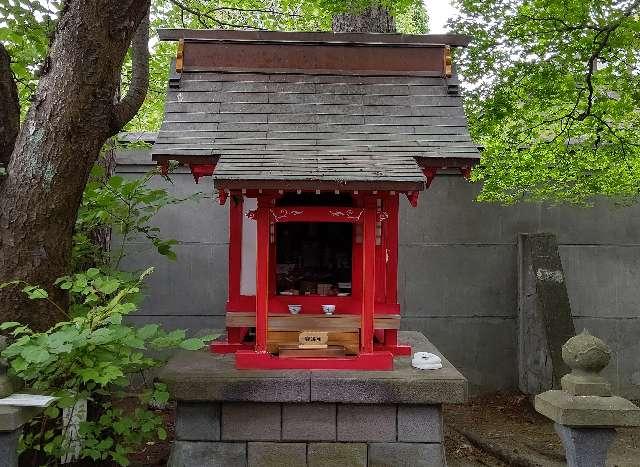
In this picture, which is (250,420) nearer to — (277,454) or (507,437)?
(277,454)

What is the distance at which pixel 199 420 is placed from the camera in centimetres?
555

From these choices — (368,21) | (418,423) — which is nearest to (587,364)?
(418,423)

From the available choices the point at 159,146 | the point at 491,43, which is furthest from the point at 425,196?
the point at 159,146

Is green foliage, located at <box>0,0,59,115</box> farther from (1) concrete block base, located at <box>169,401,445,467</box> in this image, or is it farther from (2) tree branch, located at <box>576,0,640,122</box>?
(2) tree branch, located at <box>576,0,640,122</box>

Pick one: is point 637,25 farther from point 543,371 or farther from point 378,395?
point 378,395

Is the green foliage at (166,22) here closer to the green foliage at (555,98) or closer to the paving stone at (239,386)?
the green foliage at (555,98)

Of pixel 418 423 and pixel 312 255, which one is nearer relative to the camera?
pixel 418 423

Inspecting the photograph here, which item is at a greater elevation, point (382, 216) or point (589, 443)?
point (382, 216)

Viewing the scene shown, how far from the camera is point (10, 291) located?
4.55m

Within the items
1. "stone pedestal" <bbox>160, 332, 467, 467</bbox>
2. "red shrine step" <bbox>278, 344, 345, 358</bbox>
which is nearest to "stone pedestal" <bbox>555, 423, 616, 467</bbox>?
"stone pedestal" <bbox>160, 332, 467, 467</bbox>

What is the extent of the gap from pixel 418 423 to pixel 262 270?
2112mm

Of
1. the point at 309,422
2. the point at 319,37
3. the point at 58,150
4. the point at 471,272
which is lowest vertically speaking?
the point at 309,422

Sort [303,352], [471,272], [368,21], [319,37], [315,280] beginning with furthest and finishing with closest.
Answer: [368,21]
[471,272]
[319,37]
[315,280]
[303,352]

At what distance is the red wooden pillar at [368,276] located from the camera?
18.7 feet
